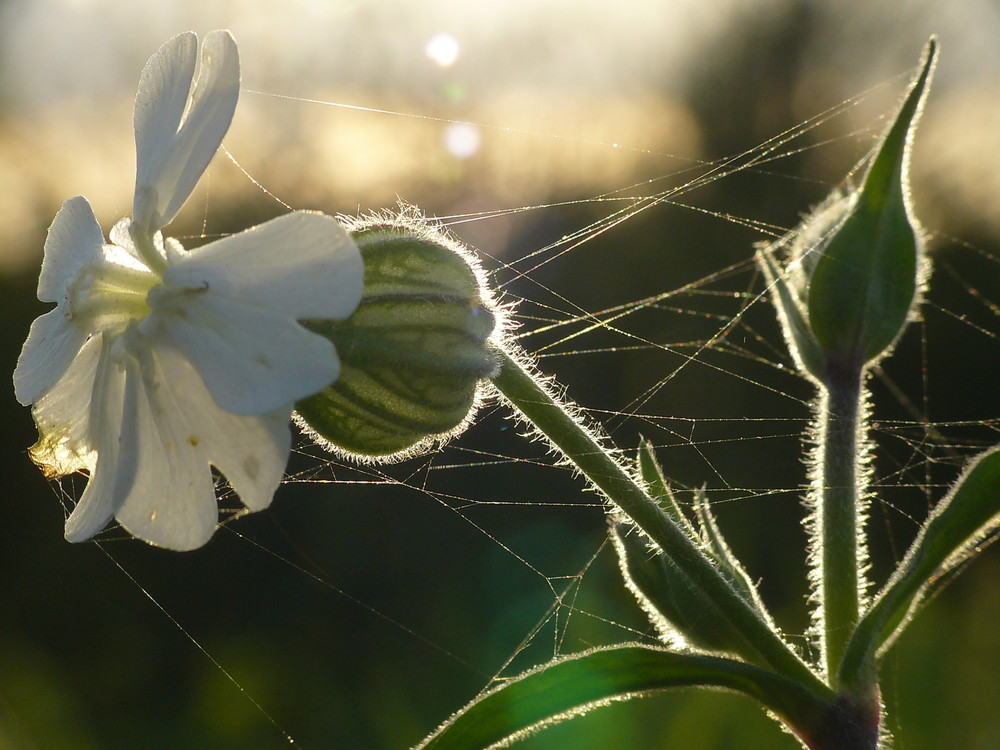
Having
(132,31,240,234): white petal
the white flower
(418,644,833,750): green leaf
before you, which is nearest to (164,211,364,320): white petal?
the white flower

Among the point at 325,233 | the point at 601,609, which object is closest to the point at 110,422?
the point at 325,233

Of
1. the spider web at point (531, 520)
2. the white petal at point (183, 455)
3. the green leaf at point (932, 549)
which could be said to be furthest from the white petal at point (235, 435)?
the spider web at point (531, 520)

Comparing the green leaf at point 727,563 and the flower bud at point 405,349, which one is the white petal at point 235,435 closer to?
the flower bud at point 405,349

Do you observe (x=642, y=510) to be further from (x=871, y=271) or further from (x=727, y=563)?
(x=871, y=271)

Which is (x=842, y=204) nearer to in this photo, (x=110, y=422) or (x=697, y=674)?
(x=697, y=674)

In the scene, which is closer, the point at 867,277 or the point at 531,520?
the point at 867,277

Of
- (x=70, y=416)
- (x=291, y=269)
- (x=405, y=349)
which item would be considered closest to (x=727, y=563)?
(x=405, y=349)
